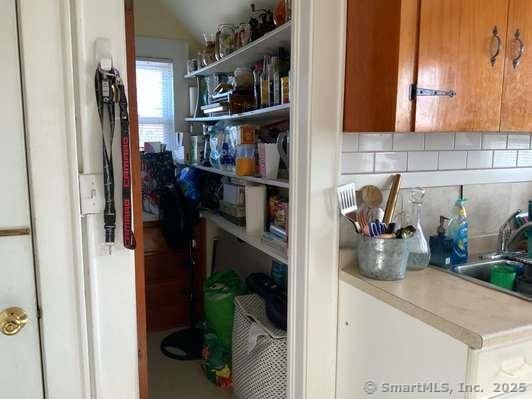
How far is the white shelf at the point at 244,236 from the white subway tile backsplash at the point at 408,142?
0.65 m

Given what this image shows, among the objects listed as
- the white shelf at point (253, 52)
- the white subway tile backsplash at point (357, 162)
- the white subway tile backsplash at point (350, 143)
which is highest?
the white shelf at point (253, 52)

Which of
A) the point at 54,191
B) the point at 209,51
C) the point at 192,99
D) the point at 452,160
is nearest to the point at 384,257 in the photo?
the point at 452,160

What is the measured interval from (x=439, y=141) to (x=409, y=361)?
88 centimetres

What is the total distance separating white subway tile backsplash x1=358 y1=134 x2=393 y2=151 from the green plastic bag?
132 cm

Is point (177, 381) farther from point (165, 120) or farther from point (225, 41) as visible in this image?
point (225, 41)

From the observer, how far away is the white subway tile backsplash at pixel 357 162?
148 centimetres

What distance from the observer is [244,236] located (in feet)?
7.39

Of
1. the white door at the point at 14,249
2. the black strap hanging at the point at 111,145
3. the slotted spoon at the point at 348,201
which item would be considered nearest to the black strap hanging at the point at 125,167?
the black strap hanging at the point at 111,145

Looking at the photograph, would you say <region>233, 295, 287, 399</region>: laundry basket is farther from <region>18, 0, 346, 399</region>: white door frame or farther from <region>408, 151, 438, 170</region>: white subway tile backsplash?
<region>408, 151, 438, 170</region>: white subway tile backsplash

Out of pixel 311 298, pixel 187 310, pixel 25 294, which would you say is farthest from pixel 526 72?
pixel 187 310

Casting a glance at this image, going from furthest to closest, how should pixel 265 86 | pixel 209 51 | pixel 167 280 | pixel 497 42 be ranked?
pixel 167 280
pixel 209 51
pixel 265 86
pixel 497 42

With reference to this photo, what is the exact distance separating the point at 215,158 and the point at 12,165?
1.61 m

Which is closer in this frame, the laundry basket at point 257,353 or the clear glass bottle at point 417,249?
the clear glass bottle at point 417,249

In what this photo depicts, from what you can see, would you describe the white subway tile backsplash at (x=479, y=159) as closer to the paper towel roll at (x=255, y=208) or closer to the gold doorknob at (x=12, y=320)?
the paper towel roll at (x=255, y=208)
